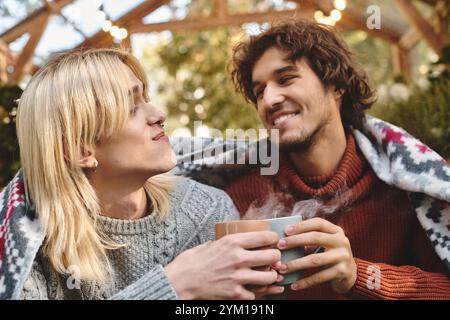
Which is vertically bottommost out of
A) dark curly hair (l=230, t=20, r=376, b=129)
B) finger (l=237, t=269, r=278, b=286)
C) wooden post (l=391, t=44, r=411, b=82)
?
finger (l=237, t=269, r=278, b=286)

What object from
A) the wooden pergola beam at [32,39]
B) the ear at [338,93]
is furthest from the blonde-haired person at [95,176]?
the wooden pergola beam at [32,39]

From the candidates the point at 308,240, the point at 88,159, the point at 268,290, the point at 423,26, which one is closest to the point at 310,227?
the point at 308,240

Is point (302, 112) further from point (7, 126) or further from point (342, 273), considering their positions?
point (7, 126)

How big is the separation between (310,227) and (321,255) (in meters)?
0.05

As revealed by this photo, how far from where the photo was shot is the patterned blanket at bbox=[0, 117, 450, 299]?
936mm

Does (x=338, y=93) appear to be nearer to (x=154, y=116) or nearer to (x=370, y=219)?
(x=370, y=219)

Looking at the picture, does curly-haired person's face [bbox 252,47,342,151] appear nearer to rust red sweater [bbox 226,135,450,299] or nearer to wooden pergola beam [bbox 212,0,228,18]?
rust red sweater [bbox 226,135,450,299]

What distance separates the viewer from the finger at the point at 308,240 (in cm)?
85

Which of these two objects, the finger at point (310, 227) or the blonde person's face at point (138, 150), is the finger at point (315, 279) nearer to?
the finger at point (310, 227)

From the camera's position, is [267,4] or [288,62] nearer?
[288,62]

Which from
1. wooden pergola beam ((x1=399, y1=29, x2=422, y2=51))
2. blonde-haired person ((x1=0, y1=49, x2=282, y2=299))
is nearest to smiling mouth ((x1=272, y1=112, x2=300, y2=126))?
blonde-haired person ((x1=0, y1=49, x2=282, y2=299))
